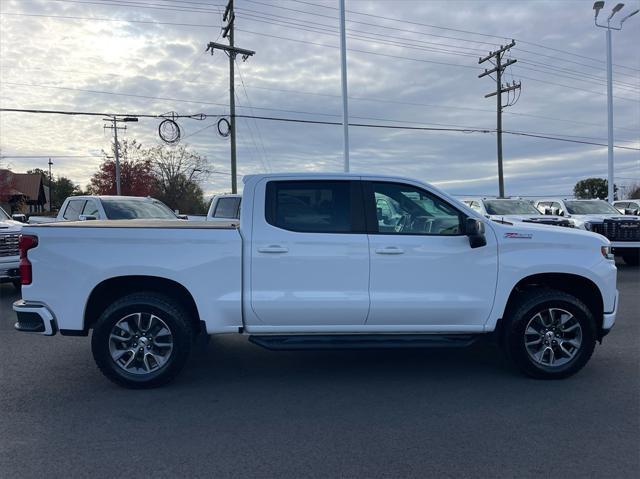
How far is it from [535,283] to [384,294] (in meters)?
1.63

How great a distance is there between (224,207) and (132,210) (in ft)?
6.76

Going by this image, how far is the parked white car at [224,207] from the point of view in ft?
38.3

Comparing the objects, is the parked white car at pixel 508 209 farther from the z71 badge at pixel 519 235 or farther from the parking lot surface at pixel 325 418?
the z71 badge at pixel 519 235

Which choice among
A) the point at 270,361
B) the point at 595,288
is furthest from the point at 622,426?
the point at 270,361

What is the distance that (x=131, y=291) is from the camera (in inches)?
199

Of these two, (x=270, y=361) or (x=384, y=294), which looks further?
(x=270, y=361)

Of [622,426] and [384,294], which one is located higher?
[384,294]

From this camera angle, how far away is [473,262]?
4.96 m

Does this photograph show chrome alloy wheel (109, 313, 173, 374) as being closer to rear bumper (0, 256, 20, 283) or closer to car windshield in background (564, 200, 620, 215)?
rear bumper (0, 256, 20, 283)

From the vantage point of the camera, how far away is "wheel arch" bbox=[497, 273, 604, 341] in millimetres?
5145

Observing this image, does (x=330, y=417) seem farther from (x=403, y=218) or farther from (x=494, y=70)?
(x=494, y=70)

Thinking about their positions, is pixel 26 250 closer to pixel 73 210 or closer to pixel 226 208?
pixel 226 208

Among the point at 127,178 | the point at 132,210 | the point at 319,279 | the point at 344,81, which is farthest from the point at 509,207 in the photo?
the point at 127,178

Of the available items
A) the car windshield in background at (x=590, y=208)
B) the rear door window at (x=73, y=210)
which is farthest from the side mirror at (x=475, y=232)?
the car windshield in background at (x=590, y=208)
